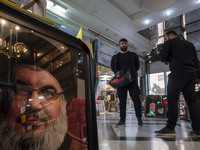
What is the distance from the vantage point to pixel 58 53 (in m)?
0.58

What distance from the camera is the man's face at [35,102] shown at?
17.6 inches

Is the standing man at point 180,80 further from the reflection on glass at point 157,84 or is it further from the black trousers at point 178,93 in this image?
the reflection on glass at point 157,84

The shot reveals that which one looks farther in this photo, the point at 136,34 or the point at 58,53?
the point at 136,34

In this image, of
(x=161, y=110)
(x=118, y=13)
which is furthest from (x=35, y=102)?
(x=118, y=13)

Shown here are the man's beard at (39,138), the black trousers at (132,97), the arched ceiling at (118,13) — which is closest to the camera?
the man's beard at (39,138)

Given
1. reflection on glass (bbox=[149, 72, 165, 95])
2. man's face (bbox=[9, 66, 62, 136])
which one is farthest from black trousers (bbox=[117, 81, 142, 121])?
reflection on glass (bbox=[149, 72, 165, 95])

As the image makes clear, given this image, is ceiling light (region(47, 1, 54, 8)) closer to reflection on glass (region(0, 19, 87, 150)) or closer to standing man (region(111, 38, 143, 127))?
standing man (region(111, 38, 143, 127))

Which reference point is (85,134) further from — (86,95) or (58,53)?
(58,53)

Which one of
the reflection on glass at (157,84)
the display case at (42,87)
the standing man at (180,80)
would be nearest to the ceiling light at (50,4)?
the standing man at (180,80)

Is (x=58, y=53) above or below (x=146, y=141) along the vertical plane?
above

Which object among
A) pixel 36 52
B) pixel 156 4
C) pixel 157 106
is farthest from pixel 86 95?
pixel 156 4

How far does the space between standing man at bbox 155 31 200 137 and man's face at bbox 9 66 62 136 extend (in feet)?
3.98

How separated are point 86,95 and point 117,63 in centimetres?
155

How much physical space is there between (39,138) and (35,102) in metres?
0.12
